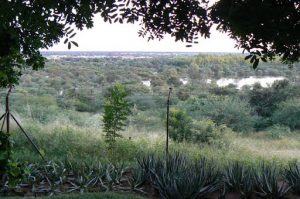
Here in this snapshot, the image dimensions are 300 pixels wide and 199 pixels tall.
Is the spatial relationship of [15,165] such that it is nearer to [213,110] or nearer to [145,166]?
[145,166]

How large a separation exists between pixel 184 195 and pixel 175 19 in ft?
11.1

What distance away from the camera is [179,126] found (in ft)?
41.0

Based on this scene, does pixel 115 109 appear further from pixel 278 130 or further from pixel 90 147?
pixel 278 130

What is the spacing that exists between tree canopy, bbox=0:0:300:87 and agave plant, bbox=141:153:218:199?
3.03m

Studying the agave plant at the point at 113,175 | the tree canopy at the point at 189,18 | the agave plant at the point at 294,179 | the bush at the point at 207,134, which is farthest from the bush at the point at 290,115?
the tree canopy at the point at 189,18

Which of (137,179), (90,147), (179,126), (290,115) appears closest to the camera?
(137,179)

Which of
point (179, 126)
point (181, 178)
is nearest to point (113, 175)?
point (181, 178)

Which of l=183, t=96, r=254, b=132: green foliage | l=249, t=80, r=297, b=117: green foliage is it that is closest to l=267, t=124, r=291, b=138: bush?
l=183, t=96, r=254, b=132: green foliage

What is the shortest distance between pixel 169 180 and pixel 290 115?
552 inches

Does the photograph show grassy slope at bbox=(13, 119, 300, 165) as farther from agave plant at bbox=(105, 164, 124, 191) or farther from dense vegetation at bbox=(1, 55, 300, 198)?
agave plant at bbox=(105, 164, 124, 191)

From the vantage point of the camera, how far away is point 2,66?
4.07 metres

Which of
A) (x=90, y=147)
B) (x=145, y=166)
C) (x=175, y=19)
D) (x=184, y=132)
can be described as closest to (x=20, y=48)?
(x=175, y=19)

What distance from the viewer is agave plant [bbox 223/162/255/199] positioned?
5609 millimetres

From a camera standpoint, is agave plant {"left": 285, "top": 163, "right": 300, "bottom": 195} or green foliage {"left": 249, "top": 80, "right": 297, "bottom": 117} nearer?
agave plant {"left": 285, "top": 163, "right": 300, "bottom": 195}
